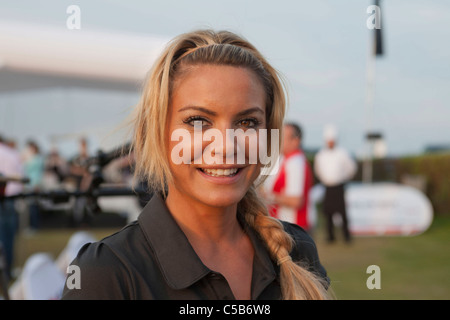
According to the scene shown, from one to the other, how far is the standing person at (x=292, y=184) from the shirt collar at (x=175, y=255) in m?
3.28

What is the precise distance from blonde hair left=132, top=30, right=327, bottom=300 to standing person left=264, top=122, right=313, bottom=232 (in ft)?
10.4

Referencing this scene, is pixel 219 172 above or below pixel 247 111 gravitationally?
below

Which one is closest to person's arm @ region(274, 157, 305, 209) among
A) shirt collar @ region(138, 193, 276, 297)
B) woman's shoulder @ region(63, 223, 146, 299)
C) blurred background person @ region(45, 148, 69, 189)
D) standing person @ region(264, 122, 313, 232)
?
standing person @ region(264, 122, 313, 232)

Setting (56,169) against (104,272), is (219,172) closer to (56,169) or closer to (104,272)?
(104,272)

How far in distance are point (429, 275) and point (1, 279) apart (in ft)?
17.4

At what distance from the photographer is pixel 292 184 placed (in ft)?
14.9

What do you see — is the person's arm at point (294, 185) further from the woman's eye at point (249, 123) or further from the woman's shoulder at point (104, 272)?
the woman's shoulder at point (104, 272)

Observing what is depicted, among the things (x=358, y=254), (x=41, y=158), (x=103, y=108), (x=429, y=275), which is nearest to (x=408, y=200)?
(x=358, y=254)

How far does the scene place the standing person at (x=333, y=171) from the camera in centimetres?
738

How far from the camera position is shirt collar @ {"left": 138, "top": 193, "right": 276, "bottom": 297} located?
102 centimetres

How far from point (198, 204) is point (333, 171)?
6.55 meters

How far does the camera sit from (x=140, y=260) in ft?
3.33

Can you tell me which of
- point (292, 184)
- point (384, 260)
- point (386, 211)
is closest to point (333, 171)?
point (384, 260)
